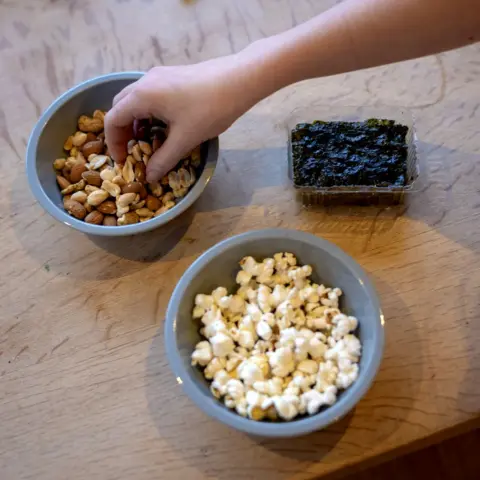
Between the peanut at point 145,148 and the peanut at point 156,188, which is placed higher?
the peanut at point 145,148

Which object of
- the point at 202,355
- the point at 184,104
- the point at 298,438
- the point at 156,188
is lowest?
the point at 298,438

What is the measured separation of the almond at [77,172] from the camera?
2.64 feet

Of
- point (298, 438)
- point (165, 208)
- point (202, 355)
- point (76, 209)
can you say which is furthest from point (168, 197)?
point (298, 438)

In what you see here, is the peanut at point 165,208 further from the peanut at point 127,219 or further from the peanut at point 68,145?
the peanut at point 68,145

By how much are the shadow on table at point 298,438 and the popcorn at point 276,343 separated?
0.06m

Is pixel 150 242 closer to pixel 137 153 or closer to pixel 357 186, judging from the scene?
pixel 137 153

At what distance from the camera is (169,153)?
2.42 ft

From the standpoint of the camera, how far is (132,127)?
80 centimetres

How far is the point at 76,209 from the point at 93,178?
0.05 m

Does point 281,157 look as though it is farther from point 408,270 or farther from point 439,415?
point 439,415

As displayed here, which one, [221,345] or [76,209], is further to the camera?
[76,209]

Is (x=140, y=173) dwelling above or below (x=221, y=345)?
above

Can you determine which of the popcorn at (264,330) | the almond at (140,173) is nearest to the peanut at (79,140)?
the almond at (140,173)

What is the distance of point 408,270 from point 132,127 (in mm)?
411
